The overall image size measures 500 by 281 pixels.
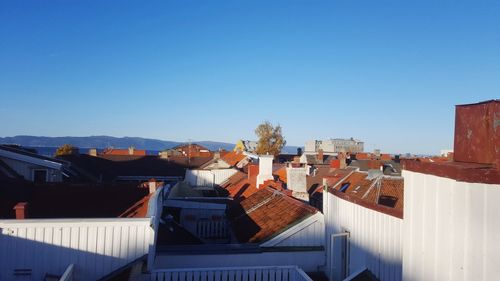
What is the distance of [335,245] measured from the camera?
35.4 feet

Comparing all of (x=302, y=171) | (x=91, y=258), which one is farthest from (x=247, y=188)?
→ (x=91, y=258)

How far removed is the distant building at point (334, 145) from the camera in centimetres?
11019

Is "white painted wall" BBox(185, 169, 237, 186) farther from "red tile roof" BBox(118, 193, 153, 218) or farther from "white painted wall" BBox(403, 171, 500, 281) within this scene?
"white painted wall" BBox(403, 171, 500, 281)

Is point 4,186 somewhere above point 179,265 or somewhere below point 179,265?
above

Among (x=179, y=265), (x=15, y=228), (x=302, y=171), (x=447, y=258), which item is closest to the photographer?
(x=447, y=258)

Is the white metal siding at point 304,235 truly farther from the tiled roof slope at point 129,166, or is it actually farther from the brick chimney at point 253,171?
the tiled roof slope at point 129,166

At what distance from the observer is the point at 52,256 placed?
373 inches

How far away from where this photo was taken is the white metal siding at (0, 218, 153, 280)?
30.8 feet

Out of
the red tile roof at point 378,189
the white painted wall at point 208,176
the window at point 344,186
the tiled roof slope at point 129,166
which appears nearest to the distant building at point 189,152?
the tiled roof slope at point 129,166

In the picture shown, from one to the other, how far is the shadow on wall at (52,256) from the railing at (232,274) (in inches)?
49.6

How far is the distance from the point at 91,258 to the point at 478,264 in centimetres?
829

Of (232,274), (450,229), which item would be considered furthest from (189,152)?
(450,229)

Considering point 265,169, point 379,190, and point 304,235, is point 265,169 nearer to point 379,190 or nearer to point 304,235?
point 379,190

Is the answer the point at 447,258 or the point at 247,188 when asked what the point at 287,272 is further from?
the point at 247,188
